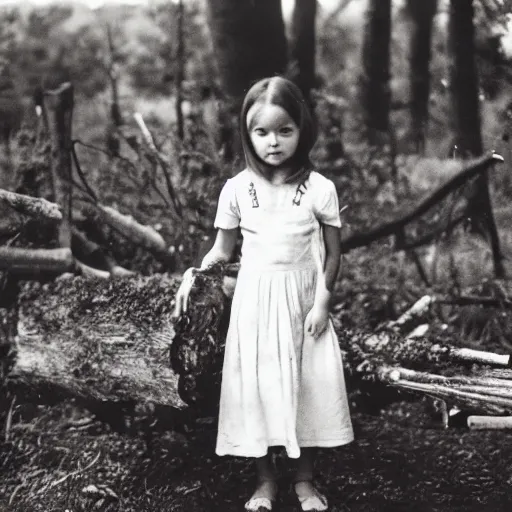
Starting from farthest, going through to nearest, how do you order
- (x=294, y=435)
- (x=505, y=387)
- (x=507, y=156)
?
(x=507, y=156), (x=505, y=387), (x=294, y=435)

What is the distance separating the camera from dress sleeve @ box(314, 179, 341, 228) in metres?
2.67

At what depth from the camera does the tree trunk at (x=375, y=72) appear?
11.7 ft

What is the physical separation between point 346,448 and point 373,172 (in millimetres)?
1474

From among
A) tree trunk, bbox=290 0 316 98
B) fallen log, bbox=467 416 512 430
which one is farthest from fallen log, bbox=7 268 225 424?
tree trunk, bbox=290 0 316 98

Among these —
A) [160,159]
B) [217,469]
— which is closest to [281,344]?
[217,469]

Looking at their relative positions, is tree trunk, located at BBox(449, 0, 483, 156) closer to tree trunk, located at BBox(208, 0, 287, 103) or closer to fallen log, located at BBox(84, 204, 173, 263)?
tree trunk, located at BBox(208, 0, 287, 103)

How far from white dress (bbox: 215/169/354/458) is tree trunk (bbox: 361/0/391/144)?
42.1 inches

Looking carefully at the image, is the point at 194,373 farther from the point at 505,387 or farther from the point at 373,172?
the point at 373,172

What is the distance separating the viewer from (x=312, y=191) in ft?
8.80

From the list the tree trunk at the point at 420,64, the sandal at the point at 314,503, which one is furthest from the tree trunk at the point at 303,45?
the sandal at the point at 314,503

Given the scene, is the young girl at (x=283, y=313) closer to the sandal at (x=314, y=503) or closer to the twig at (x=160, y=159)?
the sandal at (x=314, y=503)

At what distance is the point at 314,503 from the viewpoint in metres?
2.63

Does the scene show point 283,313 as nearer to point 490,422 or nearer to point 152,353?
point 152,353

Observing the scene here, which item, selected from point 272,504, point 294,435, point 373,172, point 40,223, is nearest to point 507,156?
point 373,172
